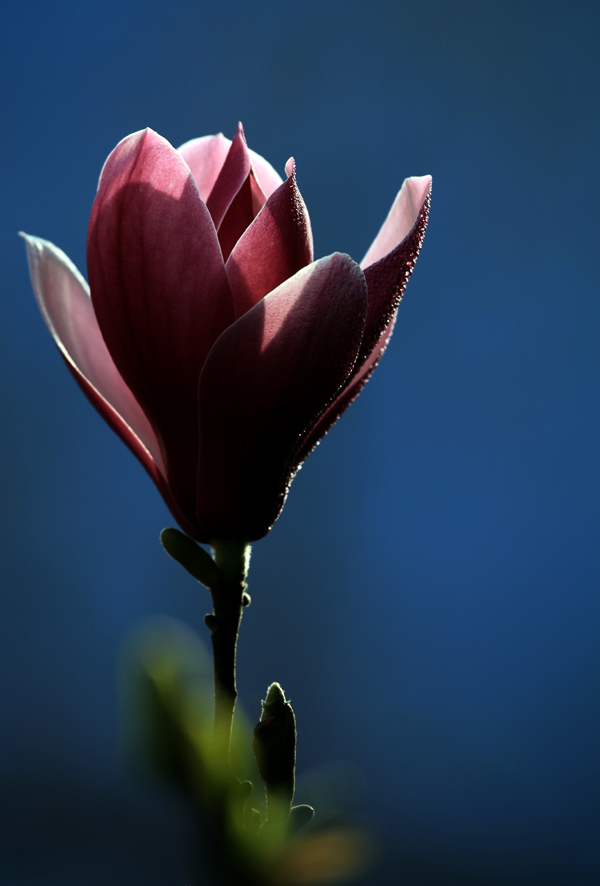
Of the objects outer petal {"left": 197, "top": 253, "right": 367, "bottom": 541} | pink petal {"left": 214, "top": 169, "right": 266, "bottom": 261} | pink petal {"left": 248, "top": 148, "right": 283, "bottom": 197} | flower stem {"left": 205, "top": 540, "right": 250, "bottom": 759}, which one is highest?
pink petal {"left": 248, "top": 148, "right": 283, "bottom": 197}

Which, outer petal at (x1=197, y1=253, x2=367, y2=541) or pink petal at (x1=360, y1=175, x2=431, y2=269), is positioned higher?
pink petal at (x1=360, y1=175, x2=431, y2=269)

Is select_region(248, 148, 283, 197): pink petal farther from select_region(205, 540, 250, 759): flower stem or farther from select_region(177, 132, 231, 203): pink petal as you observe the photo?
select_region(205, 540, 250, 759): flower stem

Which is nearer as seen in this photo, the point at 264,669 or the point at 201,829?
the point at 201,829

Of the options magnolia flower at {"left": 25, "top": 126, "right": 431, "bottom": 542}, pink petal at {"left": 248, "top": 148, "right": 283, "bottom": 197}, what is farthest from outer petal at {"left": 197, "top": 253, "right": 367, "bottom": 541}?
pink petal at {"left": 248, "top": 148, "right": 283, "bottom": 197}

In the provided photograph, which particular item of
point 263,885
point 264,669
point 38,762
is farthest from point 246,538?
point 38,762

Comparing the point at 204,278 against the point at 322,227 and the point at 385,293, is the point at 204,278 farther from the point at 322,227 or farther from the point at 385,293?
the point at 322,227

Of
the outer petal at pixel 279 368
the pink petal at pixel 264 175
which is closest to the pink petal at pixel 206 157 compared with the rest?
the pink petal at pixel 264 175

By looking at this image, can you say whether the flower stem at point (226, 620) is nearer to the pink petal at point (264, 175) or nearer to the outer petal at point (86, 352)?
the outer petal at point (86, 352)
